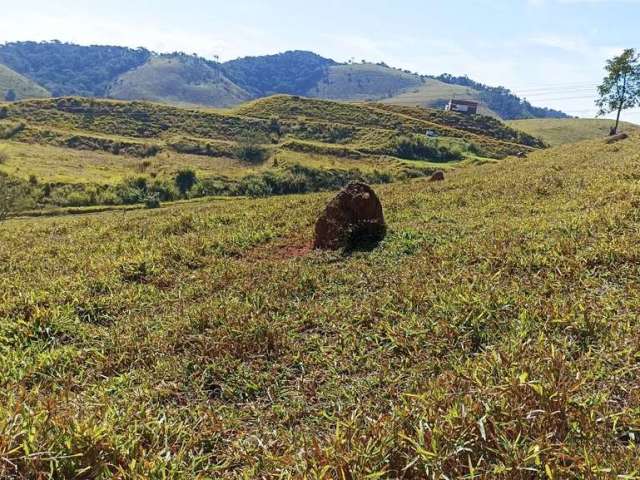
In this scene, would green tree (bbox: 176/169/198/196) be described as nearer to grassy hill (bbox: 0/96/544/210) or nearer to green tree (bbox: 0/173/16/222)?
grassy hill (bbox: 0/96/544/210)

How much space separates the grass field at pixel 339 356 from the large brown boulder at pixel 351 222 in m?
0.55

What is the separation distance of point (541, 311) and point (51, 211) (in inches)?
2428

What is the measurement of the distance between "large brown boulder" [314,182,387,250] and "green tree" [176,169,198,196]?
65.4 meters

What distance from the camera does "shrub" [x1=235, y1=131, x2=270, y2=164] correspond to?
3925 inches

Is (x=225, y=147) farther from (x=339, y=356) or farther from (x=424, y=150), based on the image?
(x=339, y=356)

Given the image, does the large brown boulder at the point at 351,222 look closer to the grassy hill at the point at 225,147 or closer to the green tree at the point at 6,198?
the green tree at the point at 6,198

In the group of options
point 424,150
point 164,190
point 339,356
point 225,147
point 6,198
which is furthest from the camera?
point 225,147

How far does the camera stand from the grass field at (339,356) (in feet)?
14.9

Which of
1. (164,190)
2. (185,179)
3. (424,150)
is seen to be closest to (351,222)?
(164,190)

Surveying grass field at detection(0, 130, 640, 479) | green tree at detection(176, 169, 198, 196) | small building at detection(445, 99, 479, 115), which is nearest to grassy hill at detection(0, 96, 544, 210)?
green tree at detection(176, 169, 198, 196)

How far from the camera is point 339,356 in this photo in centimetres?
726

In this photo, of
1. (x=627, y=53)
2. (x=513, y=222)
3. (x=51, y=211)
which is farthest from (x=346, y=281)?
(x=627, y=53)

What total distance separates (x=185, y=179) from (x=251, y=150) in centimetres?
2751

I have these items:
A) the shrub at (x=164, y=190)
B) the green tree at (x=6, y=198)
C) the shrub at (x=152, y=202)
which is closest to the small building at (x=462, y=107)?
the shrub at (x=164, y=190)
